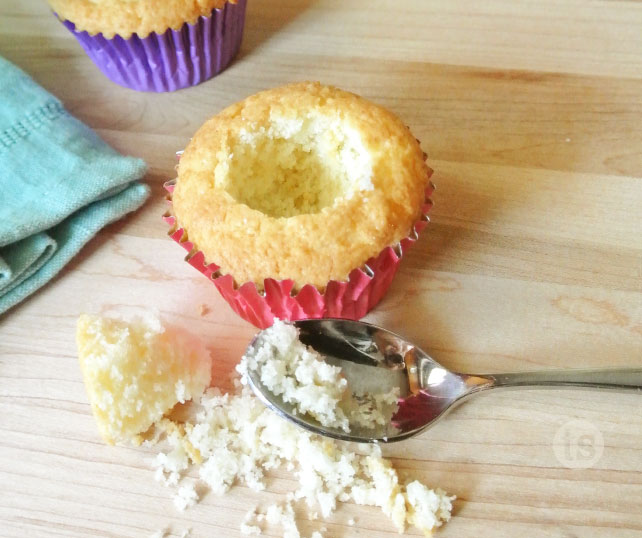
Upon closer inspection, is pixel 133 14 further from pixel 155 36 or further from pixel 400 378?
pixel 400 378

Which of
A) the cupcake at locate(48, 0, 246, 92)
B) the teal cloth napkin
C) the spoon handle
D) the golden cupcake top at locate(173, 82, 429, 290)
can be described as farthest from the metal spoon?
the cupcake at locate(48, 0, 246, 92)

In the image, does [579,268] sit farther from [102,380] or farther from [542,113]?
[102,380]

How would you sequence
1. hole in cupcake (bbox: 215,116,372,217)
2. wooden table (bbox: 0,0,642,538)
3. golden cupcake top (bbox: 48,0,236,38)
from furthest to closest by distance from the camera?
golden cupcake top (bbox: 48,0,236,38) → hole in cupcake (bbox: 215,116,372,217) → wooden table (bbox: 0,0,642,538)

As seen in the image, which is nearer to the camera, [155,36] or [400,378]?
[400,378]

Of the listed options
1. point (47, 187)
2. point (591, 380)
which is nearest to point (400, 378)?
point (591, 380)

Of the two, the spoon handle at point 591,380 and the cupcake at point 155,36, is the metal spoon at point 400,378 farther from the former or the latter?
the cupcake at point 155,36

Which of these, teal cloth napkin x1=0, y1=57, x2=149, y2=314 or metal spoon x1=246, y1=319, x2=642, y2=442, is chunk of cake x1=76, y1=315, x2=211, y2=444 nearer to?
metal spoon x1=246, y1=319, x2=642, y2=442
